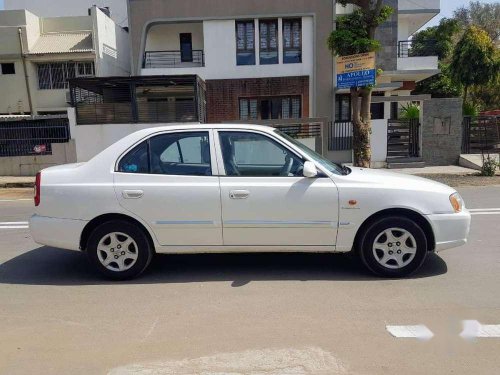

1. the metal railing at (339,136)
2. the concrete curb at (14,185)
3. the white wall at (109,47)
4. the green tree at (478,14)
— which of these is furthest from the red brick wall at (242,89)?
the green tree at (478,14)

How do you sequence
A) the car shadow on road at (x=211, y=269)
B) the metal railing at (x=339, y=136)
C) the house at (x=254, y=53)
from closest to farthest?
the car shadow on road at (x=211, y=269), the metal railing at (x=339, y=136), the house at (x=254, y=53)

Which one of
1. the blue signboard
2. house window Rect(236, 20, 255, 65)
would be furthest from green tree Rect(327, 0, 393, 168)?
house window Rect(236, 20, 255, 65)

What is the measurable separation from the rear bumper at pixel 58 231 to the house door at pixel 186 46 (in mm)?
19219

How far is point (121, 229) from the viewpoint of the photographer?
4871mm

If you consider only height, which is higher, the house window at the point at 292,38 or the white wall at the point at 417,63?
the house window at the point at 292,38

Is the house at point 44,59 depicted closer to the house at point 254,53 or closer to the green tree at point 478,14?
the house at point 254,53

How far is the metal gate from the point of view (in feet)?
56.3

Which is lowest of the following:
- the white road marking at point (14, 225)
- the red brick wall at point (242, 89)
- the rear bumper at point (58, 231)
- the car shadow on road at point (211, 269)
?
the car shadow on road at point (211, 269)

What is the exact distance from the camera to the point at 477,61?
83.6 feet

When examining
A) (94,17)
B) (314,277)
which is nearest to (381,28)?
(94,17)

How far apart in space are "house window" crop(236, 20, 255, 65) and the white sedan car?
16886mm

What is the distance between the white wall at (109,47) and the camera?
25250mm

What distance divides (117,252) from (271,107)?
17.3 m

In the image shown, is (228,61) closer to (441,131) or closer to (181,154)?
(441,131)
